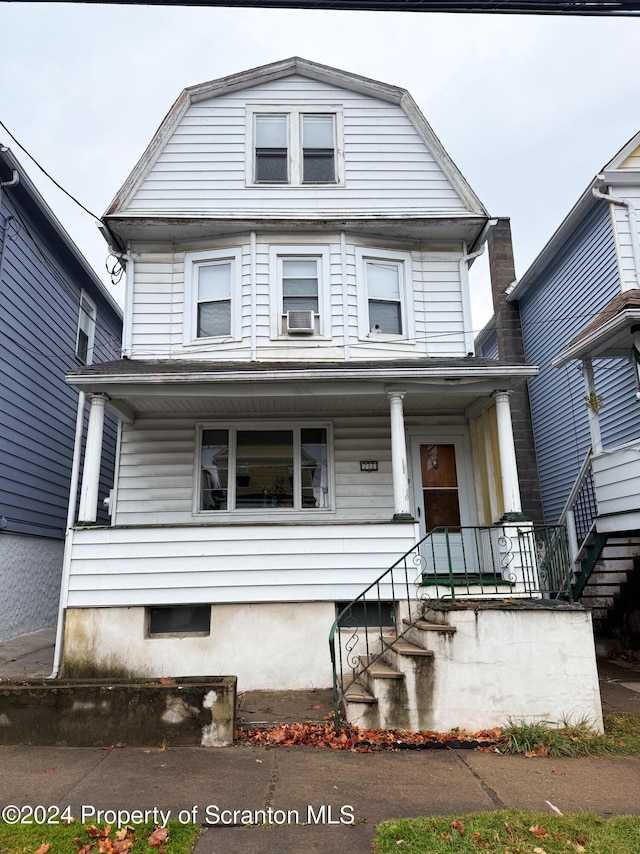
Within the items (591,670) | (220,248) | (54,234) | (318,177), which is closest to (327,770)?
(591,670)

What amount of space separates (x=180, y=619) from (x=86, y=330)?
903 centimetres

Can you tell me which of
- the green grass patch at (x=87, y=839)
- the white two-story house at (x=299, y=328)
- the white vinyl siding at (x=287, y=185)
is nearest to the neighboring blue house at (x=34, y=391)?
the white two-story house at (x=299, y=328)

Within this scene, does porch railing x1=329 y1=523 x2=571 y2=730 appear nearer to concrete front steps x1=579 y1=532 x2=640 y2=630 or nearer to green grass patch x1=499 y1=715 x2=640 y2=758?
green grass patch x1=499 y1=715 x2=640 y2=758

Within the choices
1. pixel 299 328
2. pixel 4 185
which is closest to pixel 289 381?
pixel 299 328

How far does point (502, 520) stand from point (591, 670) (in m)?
2.47

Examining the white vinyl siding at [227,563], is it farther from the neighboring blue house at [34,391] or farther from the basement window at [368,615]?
the neighboring blue house at [34,391]

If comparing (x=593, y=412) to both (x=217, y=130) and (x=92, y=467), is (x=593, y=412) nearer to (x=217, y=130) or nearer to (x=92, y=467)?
(x=92, y=467)

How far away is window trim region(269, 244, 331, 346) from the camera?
952 cm

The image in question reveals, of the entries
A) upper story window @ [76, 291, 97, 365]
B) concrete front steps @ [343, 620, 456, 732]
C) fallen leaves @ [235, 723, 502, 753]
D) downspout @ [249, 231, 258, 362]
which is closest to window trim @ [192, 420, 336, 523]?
downspout @ [249, 231, 258, 362]

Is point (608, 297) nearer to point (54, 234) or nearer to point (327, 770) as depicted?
point (327, 770)

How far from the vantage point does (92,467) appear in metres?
8.00

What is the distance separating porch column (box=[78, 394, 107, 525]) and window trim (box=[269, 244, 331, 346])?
2.92 meters

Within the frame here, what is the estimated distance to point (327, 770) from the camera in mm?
4758

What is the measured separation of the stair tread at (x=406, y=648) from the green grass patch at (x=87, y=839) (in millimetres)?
2657
